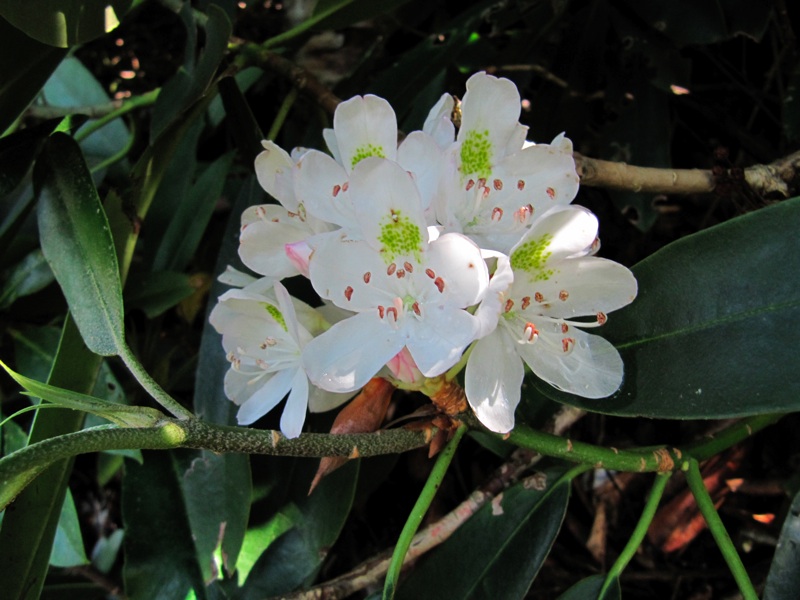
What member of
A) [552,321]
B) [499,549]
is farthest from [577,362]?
[499,549]

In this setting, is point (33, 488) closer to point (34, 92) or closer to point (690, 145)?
point (34, 92)

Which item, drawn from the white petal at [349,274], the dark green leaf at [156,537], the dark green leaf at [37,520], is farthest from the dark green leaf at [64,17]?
the dark green leaf at [156,537]

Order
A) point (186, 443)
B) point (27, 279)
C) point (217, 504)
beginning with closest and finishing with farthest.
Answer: point (186, 443)
point (217, 504)
point (27, 279)

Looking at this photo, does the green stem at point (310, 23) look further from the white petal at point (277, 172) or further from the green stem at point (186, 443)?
the green stem at point (186, 443)

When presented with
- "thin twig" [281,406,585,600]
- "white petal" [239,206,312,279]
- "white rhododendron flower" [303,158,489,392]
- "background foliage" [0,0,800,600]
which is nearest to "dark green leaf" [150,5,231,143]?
"background foliage" [0,0,800,600]

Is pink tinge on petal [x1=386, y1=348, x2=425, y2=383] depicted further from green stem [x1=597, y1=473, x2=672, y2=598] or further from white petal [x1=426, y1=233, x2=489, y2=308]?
green stem [x1=597, y1=473, x2=672, y2=598]

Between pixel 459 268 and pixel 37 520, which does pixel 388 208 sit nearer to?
pixel 459 268

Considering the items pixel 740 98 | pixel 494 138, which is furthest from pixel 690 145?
pixel 494 138

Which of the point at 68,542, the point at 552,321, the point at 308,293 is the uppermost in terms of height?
the point at 552,321
